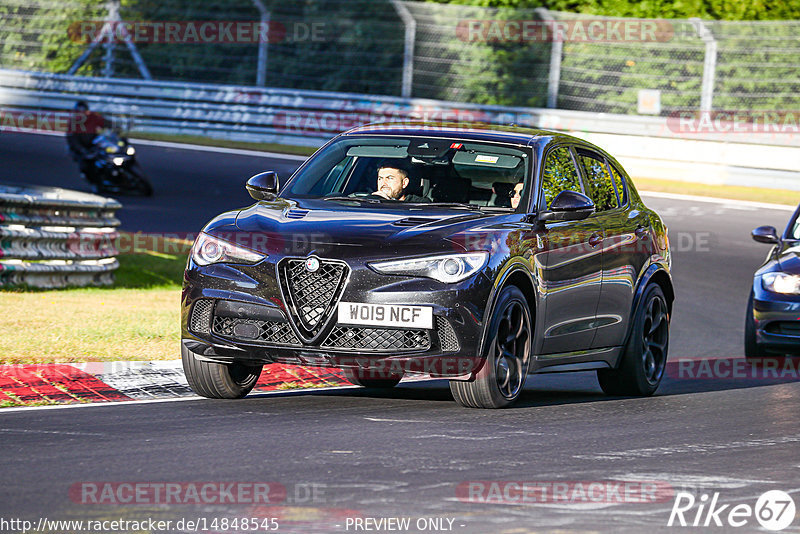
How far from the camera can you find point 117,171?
24.2m

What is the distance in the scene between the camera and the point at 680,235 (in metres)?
21.9

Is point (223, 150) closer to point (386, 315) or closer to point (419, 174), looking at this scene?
point (419, 174)

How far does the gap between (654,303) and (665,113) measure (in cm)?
1799

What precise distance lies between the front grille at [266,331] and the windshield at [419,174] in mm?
1278

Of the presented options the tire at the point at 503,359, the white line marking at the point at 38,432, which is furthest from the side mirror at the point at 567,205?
the white line marking at the point at 38,432

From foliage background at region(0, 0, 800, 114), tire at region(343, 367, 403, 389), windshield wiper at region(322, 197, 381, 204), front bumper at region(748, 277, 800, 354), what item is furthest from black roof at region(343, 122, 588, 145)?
foliage background at region(0, 0, 800, 114)

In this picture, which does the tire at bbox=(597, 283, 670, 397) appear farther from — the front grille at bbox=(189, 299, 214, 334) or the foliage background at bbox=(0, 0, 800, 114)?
the foliage background at bbox=(0, 0, 800, 114)

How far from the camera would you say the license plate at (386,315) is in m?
8.30

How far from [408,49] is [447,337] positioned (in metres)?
22.6

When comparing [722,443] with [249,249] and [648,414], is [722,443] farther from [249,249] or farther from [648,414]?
[249,249]

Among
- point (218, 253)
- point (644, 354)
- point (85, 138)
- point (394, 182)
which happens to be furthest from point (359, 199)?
point (85, 138)

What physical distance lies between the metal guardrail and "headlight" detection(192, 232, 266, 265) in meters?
19.2

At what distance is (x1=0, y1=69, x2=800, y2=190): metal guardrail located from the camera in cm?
2686

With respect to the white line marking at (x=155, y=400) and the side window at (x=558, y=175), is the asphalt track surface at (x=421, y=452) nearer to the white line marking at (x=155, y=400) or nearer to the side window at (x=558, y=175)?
the white line marking at (x=155, y=400)
